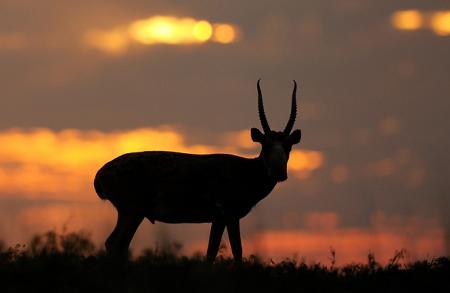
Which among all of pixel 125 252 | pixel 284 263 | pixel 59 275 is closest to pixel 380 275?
pixel 284 263

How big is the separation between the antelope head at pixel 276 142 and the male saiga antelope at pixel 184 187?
21mm

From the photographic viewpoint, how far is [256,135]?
20.2 metres

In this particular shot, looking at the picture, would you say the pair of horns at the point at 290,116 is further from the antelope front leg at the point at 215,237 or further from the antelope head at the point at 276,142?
the antelope front leg at the point at 215,237

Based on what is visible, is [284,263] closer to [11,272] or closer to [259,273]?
[259,273]

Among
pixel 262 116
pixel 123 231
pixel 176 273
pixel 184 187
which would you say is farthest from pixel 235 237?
pixel 176 273

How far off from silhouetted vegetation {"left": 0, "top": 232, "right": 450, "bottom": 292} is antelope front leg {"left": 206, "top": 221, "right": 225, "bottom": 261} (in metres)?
2.70

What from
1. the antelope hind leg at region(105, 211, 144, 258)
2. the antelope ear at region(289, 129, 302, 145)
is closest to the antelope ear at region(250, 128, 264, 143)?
the antelope ear at region(289, 129, 302, 145)

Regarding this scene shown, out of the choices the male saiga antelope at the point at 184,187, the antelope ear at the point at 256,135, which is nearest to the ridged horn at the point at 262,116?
the antelope ear at the point at 256,135

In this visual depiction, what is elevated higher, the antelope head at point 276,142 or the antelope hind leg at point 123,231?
the antelope head at point 276,142

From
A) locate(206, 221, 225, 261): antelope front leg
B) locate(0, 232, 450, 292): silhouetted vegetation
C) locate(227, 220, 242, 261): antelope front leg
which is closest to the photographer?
locate(0, 232, 450, 292): silhouetted vegetation

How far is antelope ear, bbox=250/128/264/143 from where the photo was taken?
20.1m

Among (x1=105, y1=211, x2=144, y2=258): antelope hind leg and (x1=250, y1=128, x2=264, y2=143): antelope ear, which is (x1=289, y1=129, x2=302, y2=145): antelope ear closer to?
(x1=250, y1=128, x2=264, y2=143): antelope ear

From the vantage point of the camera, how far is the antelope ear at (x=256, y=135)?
20122 millimetres

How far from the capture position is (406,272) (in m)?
15.2
